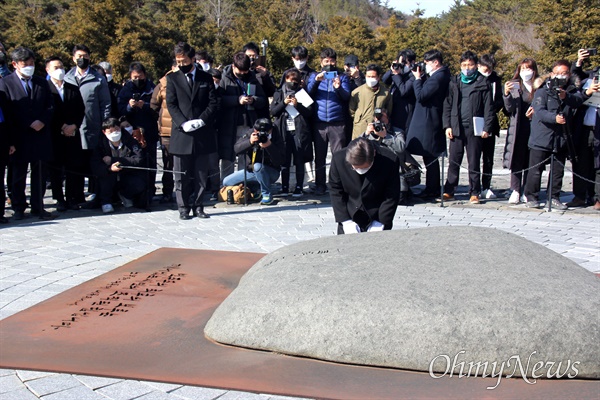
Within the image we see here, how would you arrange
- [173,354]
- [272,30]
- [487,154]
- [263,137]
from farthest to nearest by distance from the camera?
[272,30] → [487,154] → [263,137] → [173,354]

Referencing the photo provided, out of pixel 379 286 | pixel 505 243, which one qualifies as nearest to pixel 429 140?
pixel 505 243

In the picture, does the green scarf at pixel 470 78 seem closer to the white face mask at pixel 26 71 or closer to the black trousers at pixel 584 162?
the black trousers at pixel 584 162

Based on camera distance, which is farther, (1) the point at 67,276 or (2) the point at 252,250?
(2) the point at 252,250

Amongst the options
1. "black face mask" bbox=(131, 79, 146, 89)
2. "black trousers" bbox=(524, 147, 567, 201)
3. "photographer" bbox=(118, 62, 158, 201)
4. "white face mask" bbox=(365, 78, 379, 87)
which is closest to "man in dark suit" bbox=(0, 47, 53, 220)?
"photographer" bbox=(118, 62, 158, 201)

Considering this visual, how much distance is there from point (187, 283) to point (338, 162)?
171 centimetres

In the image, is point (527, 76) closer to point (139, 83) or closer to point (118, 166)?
point (139, 83)

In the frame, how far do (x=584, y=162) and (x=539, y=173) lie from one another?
2.19 feet

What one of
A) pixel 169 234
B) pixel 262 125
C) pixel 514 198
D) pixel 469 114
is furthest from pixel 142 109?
pixel 514 198

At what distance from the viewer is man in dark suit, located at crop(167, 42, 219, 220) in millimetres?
8875

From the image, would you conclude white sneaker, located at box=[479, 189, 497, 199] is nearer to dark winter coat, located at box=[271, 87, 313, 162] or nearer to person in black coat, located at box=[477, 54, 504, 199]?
person in black coat, located at box=[477, 54, 504, 199]

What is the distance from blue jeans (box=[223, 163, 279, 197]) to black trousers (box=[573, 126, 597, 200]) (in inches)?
169

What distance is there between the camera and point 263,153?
10.1 m

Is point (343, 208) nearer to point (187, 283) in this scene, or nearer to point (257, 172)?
point (187, 283)

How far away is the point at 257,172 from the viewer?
1007cm
